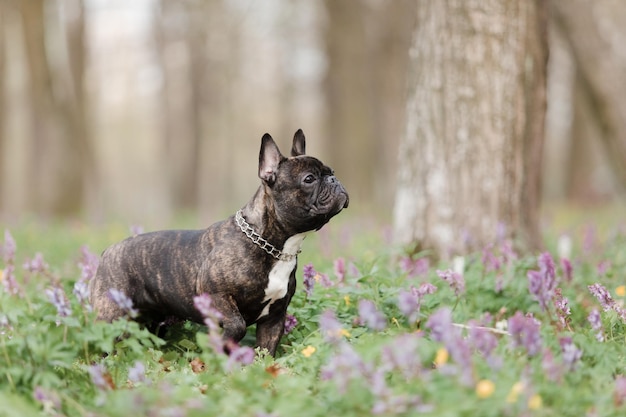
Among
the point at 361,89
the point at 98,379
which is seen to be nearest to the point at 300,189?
the point at 98,379

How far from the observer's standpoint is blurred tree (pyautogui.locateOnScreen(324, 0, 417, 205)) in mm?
20406

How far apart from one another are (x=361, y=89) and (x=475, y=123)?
14309 millimetres

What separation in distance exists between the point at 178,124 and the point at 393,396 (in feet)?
74.2

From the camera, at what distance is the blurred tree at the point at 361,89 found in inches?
803

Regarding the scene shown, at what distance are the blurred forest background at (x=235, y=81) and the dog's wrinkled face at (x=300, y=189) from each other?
3.69 meters

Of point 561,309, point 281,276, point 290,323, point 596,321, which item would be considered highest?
point 281,276

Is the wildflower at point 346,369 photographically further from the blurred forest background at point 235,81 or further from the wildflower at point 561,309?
the blurred forest background at point 235,81

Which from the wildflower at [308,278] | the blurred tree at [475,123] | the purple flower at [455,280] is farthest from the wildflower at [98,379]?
the blurred tree at [475,123]

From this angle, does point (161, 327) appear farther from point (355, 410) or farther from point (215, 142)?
point (215, 142)

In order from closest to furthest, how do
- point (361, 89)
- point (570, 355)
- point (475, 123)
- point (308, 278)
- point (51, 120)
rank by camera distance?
point (570, 355) < point (308, 278) < point (475, 123) < point (51, 120) < point (361, 89)

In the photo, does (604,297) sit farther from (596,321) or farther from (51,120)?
(51,120)

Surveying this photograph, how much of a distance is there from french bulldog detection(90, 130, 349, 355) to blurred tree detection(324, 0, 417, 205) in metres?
14.6

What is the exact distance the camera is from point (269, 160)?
16.3 ft

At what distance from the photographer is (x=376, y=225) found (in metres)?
12.6
